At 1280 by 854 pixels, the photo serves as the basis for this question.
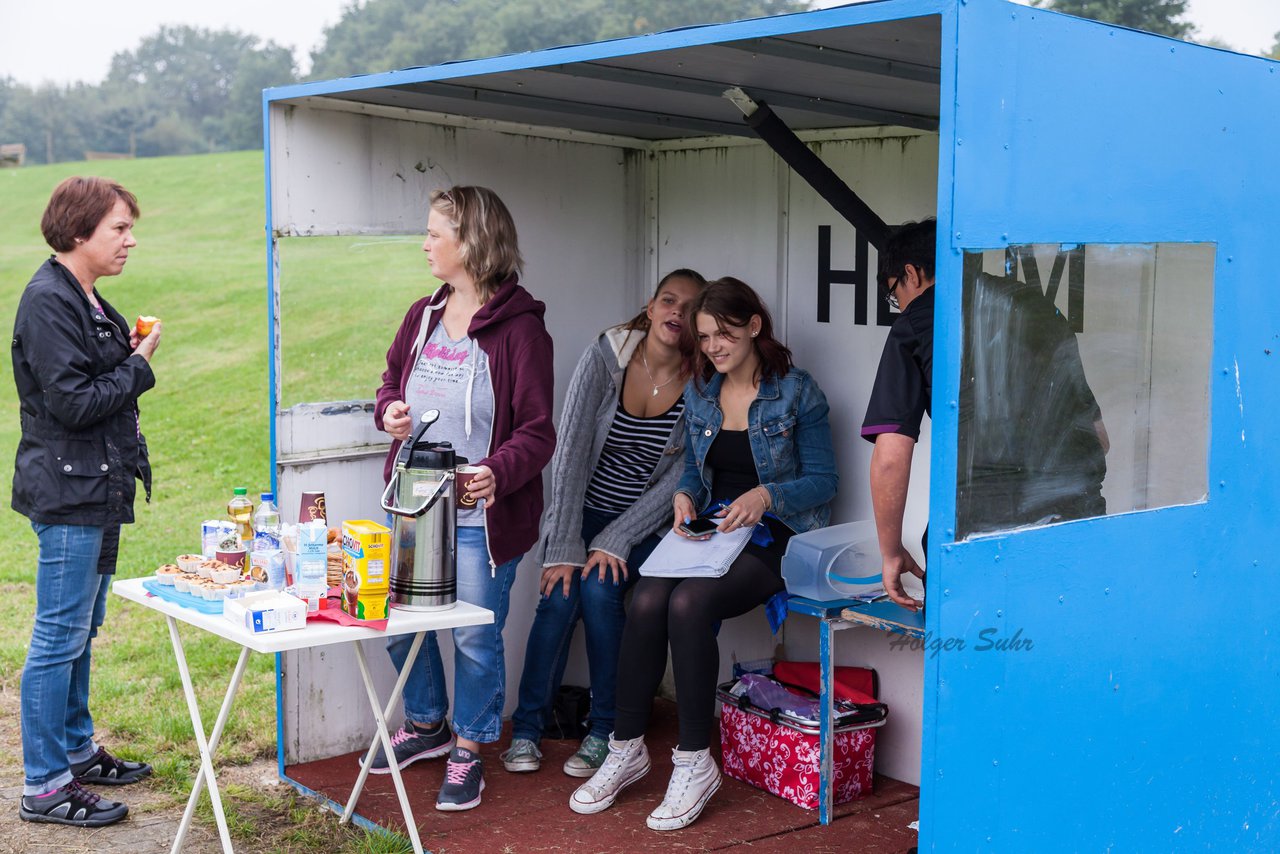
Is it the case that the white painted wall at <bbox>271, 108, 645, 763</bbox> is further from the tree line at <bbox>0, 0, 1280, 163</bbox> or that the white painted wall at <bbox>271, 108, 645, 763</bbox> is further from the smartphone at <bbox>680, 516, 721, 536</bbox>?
the tree line at <bbox>0, 0, 1280, 163</bbox>

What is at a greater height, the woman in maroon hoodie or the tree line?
the tree line

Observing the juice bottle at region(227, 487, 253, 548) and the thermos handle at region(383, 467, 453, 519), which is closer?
the thermos handle at region(383, 467, 453, 519)

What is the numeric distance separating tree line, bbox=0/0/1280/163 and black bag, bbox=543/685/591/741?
35.5 m

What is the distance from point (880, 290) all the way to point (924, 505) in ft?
2.48

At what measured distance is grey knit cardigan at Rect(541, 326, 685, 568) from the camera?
16.1ft

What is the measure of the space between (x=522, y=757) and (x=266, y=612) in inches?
64.9

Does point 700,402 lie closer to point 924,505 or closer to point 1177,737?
point 924,505

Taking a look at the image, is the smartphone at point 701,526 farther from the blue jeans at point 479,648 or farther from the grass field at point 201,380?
the grass field at point 201,380

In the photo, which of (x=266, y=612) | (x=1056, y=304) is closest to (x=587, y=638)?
(x=266, y=612)

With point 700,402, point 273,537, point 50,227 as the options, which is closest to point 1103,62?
point 700,402

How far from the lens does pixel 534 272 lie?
537 centimetres

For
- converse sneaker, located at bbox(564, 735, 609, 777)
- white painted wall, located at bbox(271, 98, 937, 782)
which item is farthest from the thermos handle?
Answer: converse sneaker, located at bbox(564, 735, 609, 777)

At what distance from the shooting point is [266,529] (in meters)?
3.87

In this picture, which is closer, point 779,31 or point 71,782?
point 779,31
